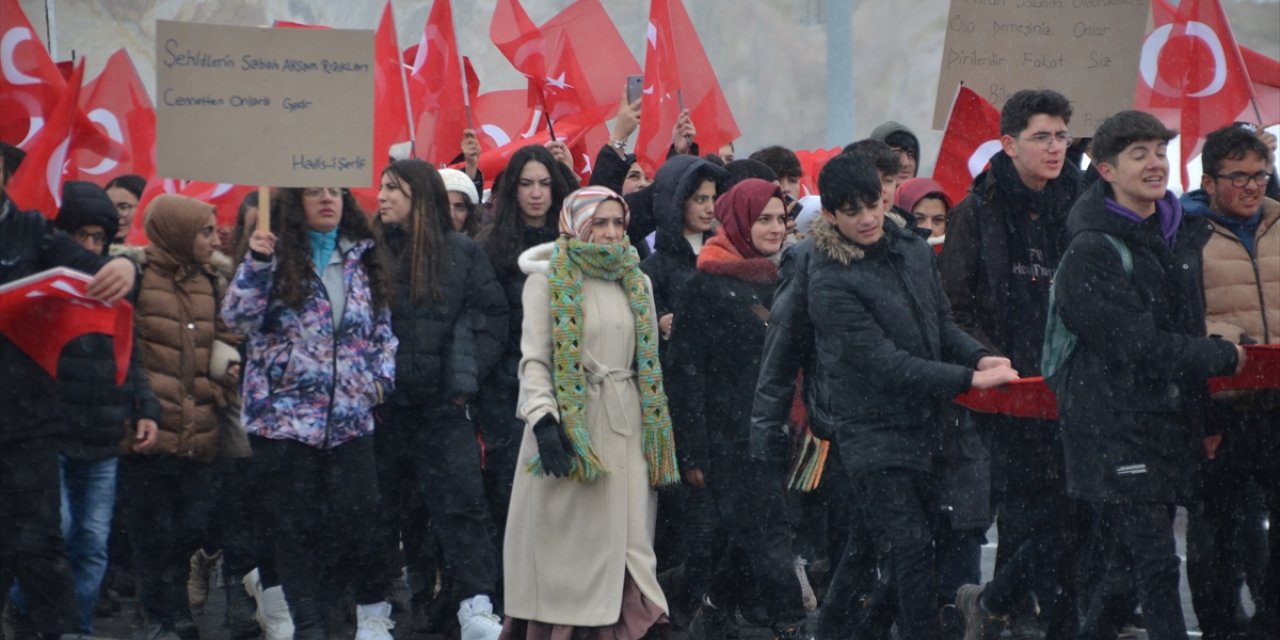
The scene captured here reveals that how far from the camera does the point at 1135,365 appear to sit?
6.33 metres

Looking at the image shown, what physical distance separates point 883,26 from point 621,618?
28.6 metres

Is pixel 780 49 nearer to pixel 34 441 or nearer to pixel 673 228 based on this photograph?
pixel 673 228

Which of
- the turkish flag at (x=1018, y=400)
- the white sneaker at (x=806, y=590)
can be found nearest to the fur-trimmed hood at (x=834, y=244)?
the turkish flag at (x=1018, y=400)

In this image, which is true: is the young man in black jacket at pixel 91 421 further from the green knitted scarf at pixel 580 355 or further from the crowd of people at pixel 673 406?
the green knitted scarf at pixel 580 355

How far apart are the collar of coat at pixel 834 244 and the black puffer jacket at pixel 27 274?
8.44ft

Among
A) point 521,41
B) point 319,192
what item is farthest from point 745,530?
point 521,41

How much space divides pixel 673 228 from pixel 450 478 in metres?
1.51

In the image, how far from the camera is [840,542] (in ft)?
29.0

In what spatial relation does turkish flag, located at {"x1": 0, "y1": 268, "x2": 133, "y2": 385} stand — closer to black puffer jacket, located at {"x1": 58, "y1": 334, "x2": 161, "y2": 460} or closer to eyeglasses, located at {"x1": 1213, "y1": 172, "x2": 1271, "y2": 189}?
black puffer jacket, located at {"x1": 58, "y1": 334, "x2": 161, "y2": 460}

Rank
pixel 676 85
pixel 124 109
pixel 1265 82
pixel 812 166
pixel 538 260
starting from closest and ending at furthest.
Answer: pixel 538 260 → pixel 1265 82 → pixel 676 85 → pixel 124 109 → pixel 812 166

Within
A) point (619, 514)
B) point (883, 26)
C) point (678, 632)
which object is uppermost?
point (883, 26)

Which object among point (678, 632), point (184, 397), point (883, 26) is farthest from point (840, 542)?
point (883, 26)

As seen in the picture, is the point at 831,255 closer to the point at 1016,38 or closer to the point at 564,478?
the point at 564,478

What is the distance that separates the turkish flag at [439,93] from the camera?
10.9m
